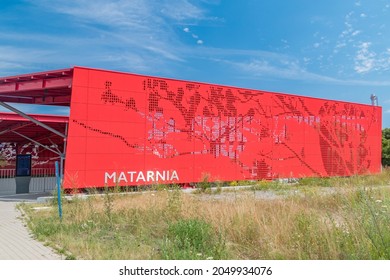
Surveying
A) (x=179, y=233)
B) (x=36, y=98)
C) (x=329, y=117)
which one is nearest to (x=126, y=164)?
(x=36, y=98)

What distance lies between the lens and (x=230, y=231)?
6.57m

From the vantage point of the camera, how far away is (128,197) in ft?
37.1

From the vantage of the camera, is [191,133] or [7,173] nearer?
[191,133]

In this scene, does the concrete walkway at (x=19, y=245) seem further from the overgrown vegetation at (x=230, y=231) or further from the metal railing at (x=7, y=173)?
the metal railing at (x=7, y=173)

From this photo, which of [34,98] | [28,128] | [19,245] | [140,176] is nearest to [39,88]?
[34,98]

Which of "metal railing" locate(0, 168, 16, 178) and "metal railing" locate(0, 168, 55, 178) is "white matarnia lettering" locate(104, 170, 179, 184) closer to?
"metal railing" locate(0, 168, 55, 178)

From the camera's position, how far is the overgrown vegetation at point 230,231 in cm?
518

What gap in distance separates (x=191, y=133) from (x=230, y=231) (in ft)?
42.3

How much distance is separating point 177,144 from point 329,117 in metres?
14.1

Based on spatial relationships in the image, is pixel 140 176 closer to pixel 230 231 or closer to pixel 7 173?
pixel 7 173

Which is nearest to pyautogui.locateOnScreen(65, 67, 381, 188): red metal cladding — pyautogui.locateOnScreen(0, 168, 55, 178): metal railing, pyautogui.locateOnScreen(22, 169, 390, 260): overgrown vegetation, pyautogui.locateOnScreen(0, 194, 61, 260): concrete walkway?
pyautogui.locateOnScreen(0, 194, 61, 260): concrete walkway

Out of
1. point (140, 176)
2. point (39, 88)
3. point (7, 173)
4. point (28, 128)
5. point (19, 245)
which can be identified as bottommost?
point (19, 245)

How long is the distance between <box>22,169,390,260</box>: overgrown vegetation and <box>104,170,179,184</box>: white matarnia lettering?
23.7ft

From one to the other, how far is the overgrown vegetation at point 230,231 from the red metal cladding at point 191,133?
6.83 metres
